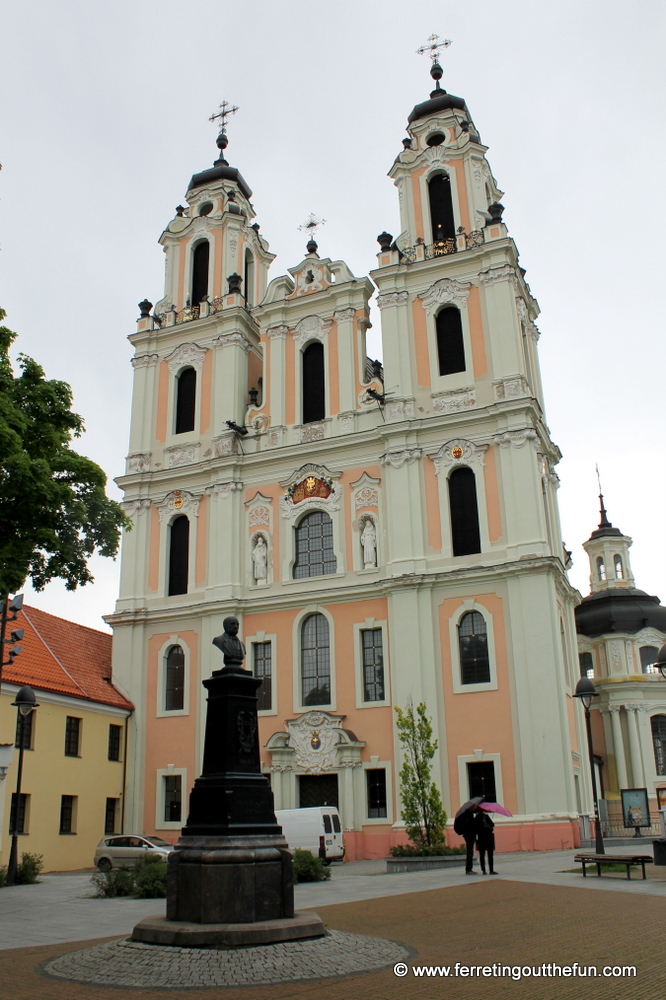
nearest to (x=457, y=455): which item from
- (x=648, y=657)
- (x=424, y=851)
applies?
(x=424, y=851)

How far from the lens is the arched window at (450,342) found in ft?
112

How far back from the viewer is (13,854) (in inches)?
816

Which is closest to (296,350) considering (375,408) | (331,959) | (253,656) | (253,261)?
(375,408)

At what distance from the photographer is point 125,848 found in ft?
83.7

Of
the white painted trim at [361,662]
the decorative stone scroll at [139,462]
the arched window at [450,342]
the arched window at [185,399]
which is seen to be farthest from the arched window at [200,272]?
the white painted trim at [361,662]

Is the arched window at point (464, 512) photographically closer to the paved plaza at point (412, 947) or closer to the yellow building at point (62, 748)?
the yellow building at point (62, 748)

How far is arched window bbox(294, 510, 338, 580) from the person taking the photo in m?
33.8

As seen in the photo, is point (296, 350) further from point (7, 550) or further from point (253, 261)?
point (7, 550)

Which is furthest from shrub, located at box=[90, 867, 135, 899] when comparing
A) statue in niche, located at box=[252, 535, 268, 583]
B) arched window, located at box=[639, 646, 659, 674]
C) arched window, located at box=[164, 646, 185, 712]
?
arched window, located at box=[639, 646, 659, 674]

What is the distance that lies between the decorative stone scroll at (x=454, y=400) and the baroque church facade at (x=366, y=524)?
0.12m

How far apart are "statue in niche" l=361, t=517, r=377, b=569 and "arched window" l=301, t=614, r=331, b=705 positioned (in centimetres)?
267

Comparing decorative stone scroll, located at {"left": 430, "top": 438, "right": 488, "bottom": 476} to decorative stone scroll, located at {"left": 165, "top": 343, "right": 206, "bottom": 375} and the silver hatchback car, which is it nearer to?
decorative stone scroll, located at {"left": 165, "top": 343, "right": 206, "bottom": 375}

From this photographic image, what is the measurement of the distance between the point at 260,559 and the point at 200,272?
49.2ft

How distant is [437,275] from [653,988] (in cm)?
3064
